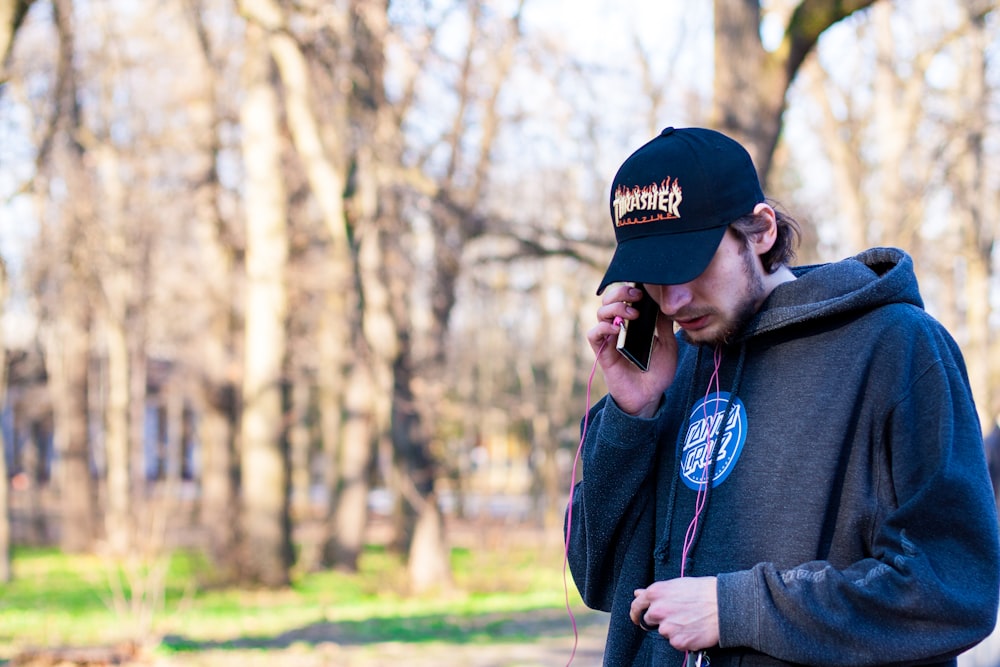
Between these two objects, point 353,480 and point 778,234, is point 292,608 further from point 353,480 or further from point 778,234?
point 778,234

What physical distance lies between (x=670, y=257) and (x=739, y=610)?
2.17 feet

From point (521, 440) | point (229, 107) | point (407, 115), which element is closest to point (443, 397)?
point (407, 115)

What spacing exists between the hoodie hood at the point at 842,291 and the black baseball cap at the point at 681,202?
18cm

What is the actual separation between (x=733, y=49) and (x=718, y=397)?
6545 millimetres

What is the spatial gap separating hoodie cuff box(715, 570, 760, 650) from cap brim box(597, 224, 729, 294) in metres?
0.55

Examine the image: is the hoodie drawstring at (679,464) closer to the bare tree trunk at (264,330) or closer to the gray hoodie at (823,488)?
the gray hoodie at (823,488)

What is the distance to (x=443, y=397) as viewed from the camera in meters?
15.7

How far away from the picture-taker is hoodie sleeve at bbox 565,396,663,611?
2367 millimetres

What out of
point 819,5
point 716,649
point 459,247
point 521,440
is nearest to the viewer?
point 716,649

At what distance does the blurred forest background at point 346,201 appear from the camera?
1276 cm

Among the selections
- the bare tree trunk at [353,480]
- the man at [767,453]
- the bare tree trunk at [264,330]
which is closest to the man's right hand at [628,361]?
the man at [767,453]

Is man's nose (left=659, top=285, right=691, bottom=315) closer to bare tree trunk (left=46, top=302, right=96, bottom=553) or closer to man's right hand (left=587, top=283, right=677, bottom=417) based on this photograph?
man's right hand (left=587, top=283, right=677, bottom=417)

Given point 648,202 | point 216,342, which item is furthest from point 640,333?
point 216,342

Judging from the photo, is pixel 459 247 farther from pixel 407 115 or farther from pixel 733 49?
pixel 733 49
